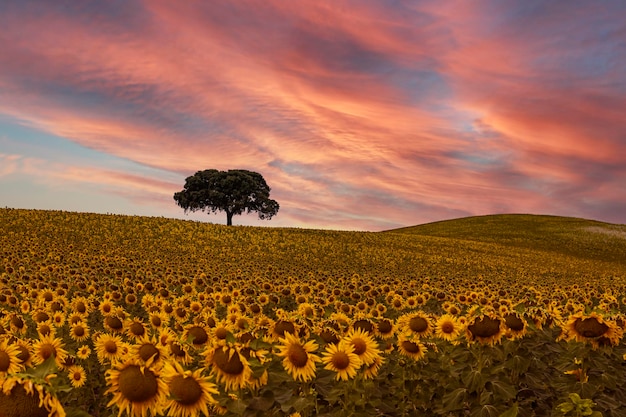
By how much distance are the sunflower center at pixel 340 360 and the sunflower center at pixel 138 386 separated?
187 cm

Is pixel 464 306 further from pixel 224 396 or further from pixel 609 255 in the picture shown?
pixel 609 255

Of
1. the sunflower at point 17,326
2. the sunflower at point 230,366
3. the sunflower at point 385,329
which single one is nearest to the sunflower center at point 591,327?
the sunflower at point 385,329

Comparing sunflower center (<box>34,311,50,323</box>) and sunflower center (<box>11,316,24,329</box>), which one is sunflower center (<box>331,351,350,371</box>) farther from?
sunflower center (<box>34,311,50,323</box>)

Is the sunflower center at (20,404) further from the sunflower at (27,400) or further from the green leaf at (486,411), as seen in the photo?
the green leaf at (486,411)

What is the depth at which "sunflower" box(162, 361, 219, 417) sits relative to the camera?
338 centimetres

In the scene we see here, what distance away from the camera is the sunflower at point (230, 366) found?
4.04 metres

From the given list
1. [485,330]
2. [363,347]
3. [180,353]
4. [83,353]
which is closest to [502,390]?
[485,330]

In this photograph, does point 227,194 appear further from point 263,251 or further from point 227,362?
point 227,362

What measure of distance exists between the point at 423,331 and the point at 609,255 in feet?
237

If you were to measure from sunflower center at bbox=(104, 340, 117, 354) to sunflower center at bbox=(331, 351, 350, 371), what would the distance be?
129 inches

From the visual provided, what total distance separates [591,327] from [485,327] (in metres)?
1.36

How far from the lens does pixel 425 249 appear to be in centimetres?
4881

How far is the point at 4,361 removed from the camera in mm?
3994

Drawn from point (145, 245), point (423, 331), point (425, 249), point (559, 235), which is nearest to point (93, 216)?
point (145, 245)
